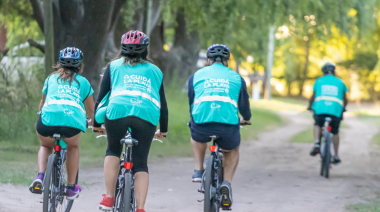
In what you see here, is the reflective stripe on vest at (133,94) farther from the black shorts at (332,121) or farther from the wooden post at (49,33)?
the wooden post at (49,33)

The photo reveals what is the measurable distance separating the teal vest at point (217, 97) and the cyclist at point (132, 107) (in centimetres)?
106

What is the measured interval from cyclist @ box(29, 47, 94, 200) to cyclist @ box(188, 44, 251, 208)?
3.57 ft

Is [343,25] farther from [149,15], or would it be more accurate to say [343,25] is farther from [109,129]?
[109,129]

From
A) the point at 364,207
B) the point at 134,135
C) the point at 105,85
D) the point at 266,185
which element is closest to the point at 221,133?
the point at 134,135

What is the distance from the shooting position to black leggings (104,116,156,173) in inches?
196

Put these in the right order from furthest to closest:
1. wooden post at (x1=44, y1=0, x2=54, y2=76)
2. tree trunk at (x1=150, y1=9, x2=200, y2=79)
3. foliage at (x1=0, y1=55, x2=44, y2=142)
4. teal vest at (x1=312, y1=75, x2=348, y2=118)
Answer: tree trunk at (x1=150, y1=9, x2=200, y2=79)
foliage at (x1=0, y1=55, x2=44, y2=142)
wooden post at (x1=44, y1=0, x2=54, y2=76)
teal vest at (x1=312, y1=75, x2=348, y2=118)

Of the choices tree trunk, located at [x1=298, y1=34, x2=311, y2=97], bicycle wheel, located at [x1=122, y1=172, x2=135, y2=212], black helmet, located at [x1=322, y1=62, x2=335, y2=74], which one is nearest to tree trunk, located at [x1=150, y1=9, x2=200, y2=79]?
black helmet, located at [x1=322, y1=62, x2=335, y2=74]

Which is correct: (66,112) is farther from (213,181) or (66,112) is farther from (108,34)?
(108,34)

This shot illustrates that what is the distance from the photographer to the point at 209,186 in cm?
600

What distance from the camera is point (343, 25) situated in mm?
15250

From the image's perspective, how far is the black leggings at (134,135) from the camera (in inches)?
196

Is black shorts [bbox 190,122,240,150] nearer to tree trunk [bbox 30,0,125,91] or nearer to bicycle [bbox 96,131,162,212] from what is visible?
bicycle [bbox 96,131,162,212]

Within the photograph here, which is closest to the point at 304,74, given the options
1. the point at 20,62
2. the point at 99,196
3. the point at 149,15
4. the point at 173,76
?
the point at 173,76

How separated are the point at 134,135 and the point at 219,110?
1.33 meters
